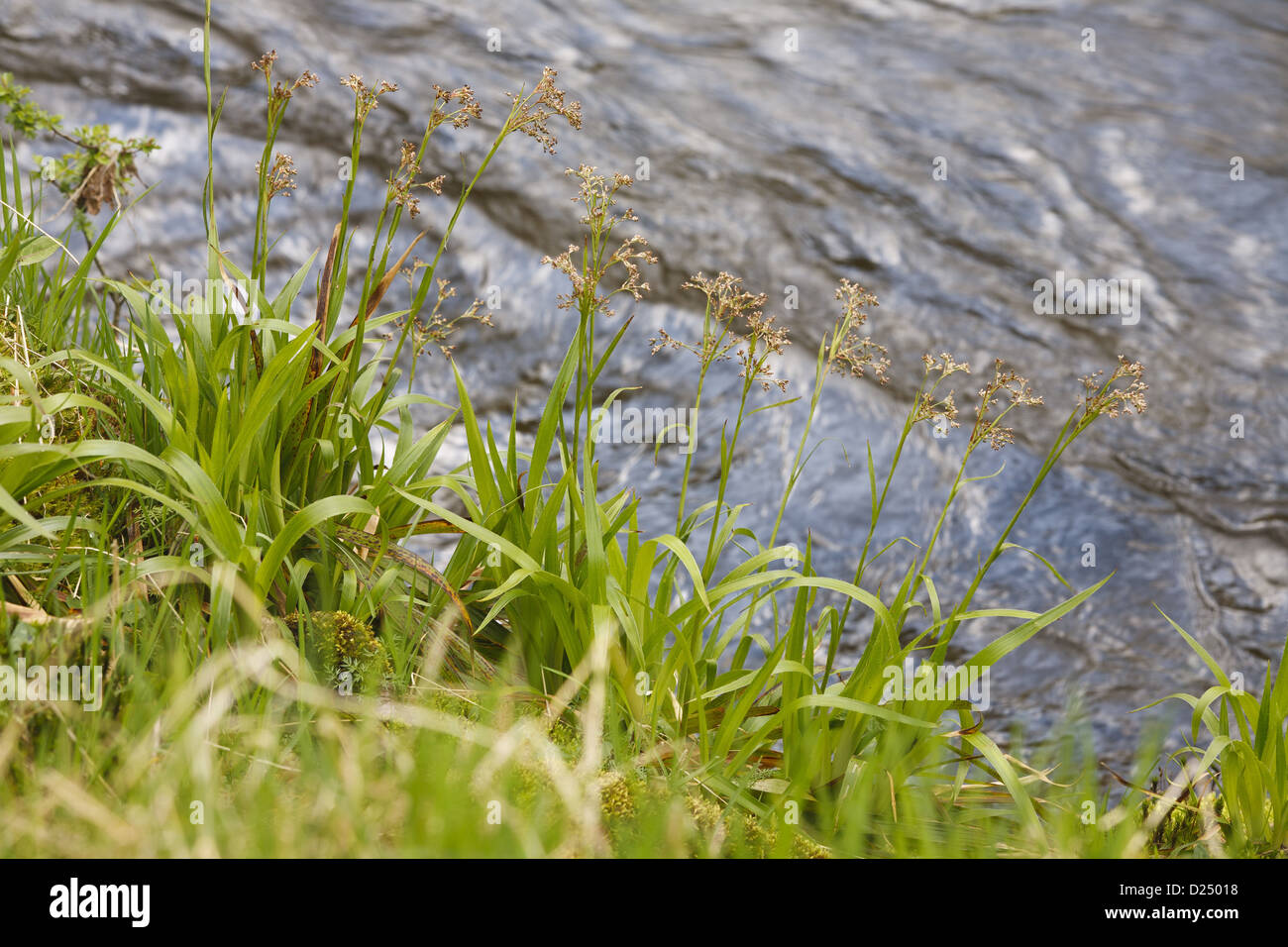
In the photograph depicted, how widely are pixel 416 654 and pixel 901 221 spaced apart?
17.1 feet

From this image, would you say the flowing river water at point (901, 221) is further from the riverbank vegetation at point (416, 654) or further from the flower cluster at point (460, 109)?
the flower cluster at point (460, 109)

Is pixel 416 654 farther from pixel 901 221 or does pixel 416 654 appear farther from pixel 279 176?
pixel 901 221

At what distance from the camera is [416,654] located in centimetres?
229

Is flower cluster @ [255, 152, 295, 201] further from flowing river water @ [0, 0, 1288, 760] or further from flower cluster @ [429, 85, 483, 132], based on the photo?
flowing river water @ [0, 0, 1288, 760]

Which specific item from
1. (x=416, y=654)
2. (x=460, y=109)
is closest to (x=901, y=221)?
(x=460, y=109)

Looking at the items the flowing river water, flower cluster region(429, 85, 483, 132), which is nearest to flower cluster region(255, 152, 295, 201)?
flower cluster region(429, 85, 483, 132)

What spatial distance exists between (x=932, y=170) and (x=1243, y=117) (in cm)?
278

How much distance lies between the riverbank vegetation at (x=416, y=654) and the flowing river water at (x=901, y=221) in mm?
1596

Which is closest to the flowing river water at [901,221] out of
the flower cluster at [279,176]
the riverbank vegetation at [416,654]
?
the riverbank vegetation at [416,654]

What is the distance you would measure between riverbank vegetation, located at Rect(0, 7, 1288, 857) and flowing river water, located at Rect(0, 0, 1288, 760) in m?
1.60

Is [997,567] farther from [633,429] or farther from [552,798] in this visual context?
[552,798]

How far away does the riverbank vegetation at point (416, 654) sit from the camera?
1708 millimetres

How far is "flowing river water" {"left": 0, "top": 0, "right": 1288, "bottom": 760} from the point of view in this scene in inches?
186

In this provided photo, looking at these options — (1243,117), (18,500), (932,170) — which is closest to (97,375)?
(18,500)
